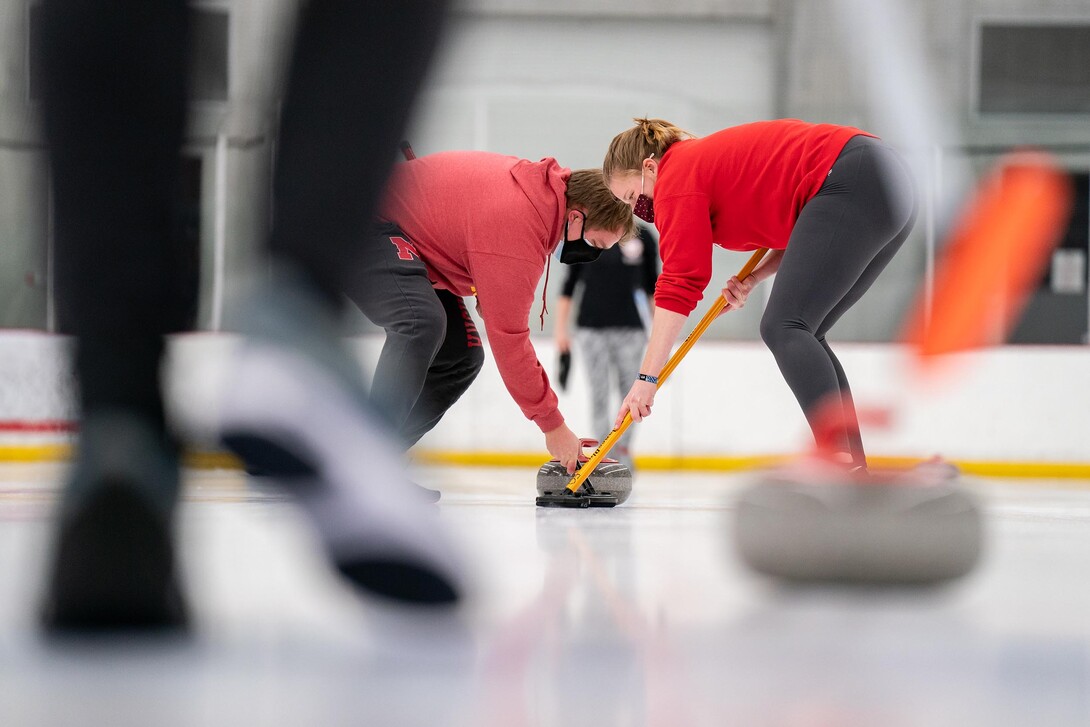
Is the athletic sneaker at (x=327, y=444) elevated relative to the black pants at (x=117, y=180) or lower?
lower

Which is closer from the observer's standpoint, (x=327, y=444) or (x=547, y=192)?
(x=327, y=444)

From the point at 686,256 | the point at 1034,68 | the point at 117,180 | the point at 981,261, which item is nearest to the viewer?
the point at 117,180

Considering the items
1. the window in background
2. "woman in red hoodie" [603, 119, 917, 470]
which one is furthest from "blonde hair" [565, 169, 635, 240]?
the window in background

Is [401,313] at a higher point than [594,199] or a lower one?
lower

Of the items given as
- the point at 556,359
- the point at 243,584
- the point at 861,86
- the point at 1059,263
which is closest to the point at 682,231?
the point at 243,584

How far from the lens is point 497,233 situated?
1943mm

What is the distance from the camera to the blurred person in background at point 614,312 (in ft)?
13.3

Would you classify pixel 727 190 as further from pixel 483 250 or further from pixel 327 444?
pixel 327 444

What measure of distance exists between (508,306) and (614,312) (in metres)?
2.19

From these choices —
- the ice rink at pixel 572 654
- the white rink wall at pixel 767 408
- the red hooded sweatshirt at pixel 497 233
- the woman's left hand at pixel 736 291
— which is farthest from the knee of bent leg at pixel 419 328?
the white rink wall at pixel 767 408

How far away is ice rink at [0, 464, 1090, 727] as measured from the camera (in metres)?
0.58

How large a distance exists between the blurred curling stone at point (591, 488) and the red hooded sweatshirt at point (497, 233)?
336mm

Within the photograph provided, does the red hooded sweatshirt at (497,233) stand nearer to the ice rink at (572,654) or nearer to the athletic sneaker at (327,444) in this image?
the ice rink at (572,654)

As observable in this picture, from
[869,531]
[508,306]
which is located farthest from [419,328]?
[869,531]
